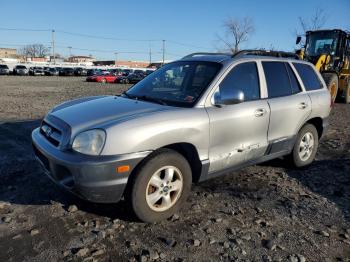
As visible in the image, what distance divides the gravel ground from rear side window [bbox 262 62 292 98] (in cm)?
124

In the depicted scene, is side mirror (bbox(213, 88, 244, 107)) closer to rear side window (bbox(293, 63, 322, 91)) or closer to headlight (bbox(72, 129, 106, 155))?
headlight (bbox(72, 129, 106, 155))

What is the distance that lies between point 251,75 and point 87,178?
2541 millimetres

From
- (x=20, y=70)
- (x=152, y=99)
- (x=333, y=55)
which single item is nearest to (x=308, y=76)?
(x=152, y=99)

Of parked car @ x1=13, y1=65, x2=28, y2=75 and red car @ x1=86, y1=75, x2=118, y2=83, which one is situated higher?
parked car @ x1=13, y1=65, x2=28, y2=75

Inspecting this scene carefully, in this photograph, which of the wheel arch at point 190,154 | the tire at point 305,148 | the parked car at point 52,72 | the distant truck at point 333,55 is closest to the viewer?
the wheel arch at point 190,154

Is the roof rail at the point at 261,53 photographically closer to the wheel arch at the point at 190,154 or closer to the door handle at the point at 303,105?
the door handle at the point at 303,105

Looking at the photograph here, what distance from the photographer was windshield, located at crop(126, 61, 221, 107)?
413 centimetres

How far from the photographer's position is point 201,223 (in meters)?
3.71

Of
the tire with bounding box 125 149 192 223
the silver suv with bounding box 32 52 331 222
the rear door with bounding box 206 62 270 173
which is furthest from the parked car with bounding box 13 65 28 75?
the tire with bounding box 125 149 192 223

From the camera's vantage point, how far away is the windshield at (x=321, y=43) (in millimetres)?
14033

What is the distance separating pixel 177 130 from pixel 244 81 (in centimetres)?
137

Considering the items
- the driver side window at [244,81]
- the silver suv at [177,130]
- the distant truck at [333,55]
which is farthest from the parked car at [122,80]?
the driver side window at [244,81]

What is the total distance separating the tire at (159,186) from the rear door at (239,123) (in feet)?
1.44

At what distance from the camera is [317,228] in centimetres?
368
